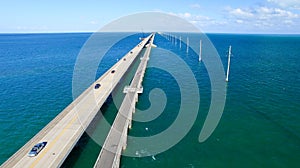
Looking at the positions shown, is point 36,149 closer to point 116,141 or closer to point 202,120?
point 116,141

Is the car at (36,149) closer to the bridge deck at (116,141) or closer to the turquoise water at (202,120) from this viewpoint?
the turquoise water at (202,120)

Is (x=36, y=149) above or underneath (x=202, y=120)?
above

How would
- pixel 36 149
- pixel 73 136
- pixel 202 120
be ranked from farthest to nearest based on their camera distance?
pixel 202 120 < pixel 73 136 < pixel 36 149

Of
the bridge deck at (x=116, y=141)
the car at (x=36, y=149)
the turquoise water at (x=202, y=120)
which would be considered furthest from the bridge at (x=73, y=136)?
the turquoise water at (x=202, y=120)

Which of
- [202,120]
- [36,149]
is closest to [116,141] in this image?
[36,149]

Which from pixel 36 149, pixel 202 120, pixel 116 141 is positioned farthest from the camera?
pixel 202 120

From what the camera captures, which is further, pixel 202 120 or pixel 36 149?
pixel 202 120

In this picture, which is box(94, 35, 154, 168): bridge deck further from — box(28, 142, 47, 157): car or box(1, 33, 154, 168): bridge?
box(28, 142, 47, 157): car

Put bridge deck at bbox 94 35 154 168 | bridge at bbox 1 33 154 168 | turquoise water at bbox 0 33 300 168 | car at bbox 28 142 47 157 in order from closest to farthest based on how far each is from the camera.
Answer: bridge at bbox 1 33 154 168, car at bbox 28 142 47 157, bridge deck at bbox 94 35 154 168, turquoise water at bbox 0 33 300 168

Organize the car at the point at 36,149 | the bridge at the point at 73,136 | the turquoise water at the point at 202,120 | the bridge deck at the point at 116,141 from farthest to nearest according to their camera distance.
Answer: the turquoise water at the point at 202,120 < the bridge deck at the point at 116,141 < the car at the point at 36,149 < the bridge at the point at 73,136

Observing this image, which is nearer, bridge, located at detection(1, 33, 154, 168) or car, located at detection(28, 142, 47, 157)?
bridge, located at detection(1, 33, 154, 168)

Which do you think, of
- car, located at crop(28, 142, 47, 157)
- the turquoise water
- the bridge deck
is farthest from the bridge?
the turquoise water
